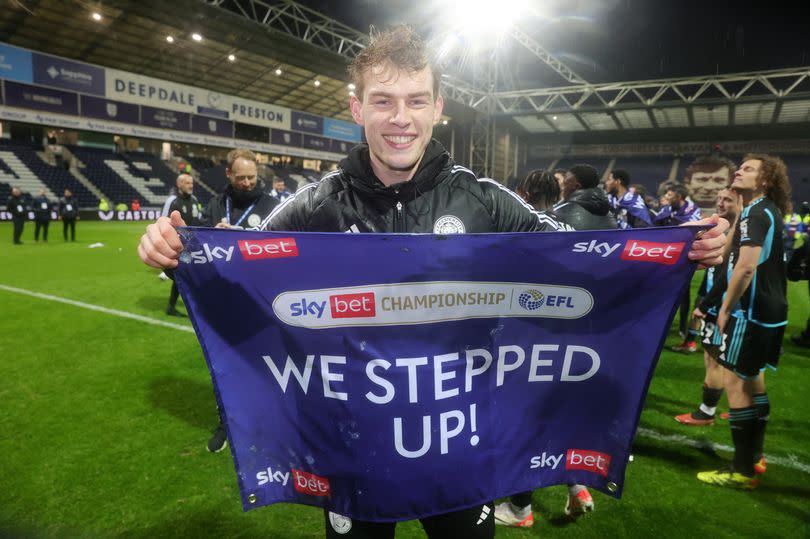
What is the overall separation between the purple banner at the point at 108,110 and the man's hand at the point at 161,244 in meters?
31.2

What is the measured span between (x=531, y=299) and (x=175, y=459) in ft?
10.4

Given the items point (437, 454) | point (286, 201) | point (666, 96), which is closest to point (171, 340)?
point (286, 201)

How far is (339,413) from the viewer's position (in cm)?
152

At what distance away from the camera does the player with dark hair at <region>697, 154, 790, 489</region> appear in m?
3.10

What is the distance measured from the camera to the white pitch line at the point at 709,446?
3.49 metres

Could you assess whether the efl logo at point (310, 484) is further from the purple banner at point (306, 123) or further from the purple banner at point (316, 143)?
the purple banner at point (316, 143)

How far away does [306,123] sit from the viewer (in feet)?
118

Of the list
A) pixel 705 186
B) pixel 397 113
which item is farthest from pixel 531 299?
pixel 705 186

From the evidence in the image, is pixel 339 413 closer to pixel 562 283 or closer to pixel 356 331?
pixel 356 331

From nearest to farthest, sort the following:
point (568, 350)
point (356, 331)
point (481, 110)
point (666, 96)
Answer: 1. point (356, 331)
2. point (568, 350)
3. point (481, 110)
4. point (666, 96)

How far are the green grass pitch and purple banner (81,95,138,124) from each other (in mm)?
25394

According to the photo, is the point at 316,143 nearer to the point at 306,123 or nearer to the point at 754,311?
the point at 306,123

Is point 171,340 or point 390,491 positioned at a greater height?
point 390,491

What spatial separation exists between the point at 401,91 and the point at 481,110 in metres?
27.8
